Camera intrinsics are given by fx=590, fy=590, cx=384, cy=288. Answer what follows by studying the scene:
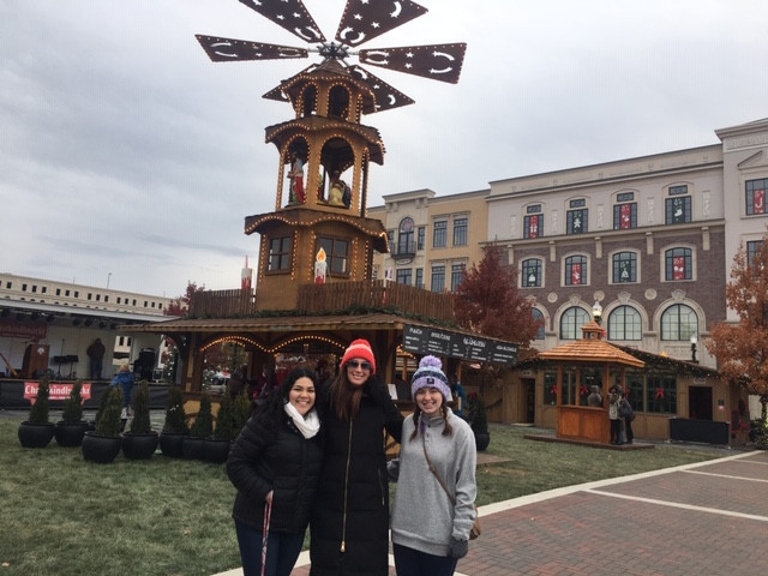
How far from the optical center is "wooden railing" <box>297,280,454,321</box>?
13.8 meters

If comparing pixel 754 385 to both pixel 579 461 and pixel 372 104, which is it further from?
pixel 372 104

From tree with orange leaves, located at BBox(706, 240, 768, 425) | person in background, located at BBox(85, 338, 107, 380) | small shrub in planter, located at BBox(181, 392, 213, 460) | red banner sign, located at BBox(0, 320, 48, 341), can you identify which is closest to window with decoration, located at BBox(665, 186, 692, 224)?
tree with orange leaves, located at BBox(706, 240, 768, 425)

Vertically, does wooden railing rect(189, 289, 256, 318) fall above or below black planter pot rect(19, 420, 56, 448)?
above

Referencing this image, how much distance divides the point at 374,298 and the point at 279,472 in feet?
33.1

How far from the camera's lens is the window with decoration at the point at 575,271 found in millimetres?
37375

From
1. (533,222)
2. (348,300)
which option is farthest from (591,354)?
(533,222)

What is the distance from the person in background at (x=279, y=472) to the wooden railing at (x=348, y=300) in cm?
971

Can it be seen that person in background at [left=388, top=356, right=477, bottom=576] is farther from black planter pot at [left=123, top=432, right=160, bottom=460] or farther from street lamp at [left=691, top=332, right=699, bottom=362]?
street lamp at [left=691, top=332, right=699, bottom=362]

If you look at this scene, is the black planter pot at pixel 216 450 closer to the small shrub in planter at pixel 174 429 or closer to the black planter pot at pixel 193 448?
the black planter pot at pixel 193 448

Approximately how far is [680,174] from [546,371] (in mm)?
15426

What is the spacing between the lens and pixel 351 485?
3734mm

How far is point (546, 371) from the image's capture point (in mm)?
29234

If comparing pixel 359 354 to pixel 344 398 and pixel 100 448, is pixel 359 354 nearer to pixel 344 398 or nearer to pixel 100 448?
pixel 344 398

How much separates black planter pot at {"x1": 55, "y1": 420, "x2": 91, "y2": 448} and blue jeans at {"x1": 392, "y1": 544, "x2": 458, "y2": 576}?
11084mm
